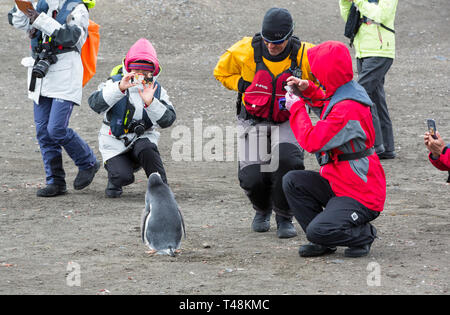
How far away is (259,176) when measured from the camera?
19.9 ft

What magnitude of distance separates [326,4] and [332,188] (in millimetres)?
15187

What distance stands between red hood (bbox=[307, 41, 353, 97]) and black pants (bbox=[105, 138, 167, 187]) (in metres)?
2.39

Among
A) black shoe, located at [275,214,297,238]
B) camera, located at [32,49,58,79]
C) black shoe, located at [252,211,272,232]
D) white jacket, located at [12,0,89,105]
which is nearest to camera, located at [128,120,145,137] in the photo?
white jacket, located at [12,0,89,105]

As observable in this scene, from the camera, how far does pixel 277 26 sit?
5.75 m

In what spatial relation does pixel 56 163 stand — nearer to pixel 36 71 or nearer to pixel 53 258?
pixel 36 71

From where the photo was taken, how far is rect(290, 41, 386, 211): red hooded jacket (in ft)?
16.7

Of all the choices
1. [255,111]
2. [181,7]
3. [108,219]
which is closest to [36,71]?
[108,219]

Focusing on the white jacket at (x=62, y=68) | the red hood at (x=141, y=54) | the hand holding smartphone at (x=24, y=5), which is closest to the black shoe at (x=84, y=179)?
the white jacket at (x=62, y=68)

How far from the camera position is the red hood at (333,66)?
5.17 m

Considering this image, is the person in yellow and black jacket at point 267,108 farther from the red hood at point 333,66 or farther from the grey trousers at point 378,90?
the grey trousers at point 378,90

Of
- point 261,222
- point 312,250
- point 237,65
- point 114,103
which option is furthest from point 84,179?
point 312,250

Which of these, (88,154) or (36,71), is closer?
(36,71)

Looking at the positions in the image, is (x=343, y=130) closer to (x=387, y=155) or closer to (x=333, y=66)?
(x=333, y=66)

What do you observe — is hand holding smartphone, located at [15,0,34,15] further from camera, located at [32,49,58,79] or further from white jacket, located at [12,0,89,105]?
camera, located at [32,49,58,79]
